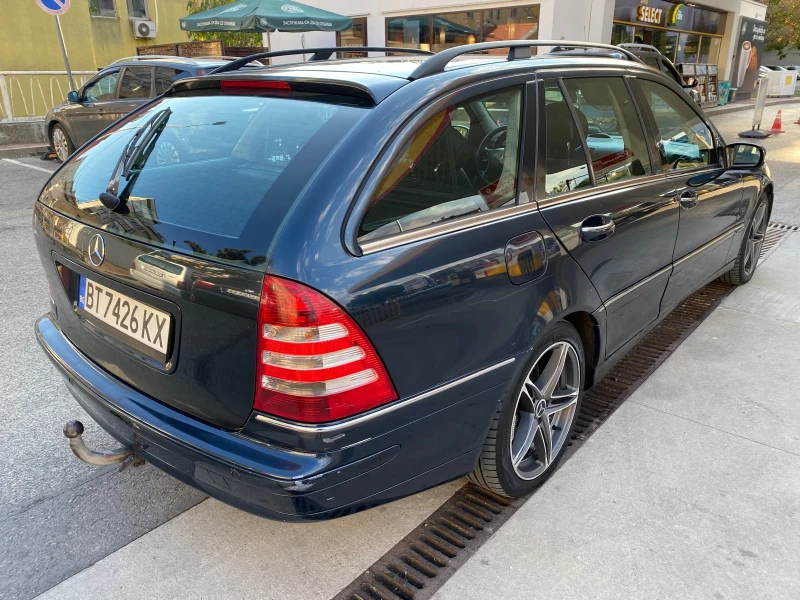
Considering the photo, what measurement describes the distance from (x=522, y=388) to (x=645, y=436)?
1009 mm

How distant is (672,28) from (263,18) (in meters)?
12.3

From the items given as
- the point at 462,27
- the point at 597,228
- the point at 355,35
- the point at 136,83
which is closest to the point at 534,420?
the point at 597,228

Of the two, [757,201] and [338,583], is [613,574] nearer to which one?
[338,583]

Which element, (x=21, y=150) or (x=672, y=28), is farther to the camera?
(x=672, y=28)

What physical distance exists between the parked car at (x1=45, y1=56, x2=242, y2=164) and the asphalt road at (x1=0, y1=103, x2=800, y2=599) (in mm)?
6355

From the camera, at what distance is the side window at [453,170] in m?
1.91

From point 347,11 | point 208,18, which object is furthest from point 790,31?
point 208,18

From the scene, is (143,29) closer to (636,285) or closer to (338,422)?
(636,285)

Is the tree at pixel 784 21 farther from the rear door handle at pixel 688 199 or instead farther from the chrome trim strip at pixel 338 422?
the chrome trim strip at pixel 338 422

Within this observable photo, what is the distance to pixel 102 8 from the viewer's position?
57.6ft

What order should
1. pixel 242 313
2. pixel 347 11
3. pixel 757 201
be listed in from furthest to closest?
pixel 347 11 < pixel 757 201 < pixel 242 313

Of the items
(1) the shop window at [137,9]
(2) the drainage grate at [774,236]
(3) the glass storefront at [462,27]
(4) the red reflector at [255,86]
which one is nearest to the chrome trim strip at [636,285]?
(4) the red reflector at [255,86]

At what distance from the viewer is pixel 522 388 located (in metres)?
2.36

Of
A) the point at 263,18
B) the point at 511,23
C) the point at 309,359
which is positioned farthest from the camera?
the point at 511,23
